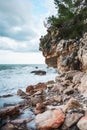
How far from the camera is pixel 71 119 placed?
28.3 ft

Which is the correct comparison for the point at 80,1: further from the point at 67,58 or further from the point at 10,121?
the point at 10,121

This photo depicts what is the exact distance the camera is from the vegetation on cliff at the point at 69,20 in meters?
25.6

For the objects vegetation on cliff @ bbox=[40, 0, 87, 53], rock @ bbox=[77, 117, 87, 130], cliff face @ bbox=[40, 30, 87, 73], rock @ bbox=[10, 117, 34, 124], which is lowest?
rock @ bbox=[10, 117, 34, 124]

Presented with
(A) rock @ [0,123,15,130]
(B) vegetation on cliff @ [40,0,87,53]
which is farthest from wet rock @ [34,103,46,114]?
(B) vegetation on cliff @ [40,0,87,53]

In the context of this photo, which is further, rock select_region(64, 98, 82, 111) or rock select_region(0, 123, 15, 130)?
rock select_region(64, 98, 82, 111)

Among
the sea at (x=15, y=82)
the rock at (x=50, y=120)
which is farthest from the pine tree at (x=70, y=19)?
the rock at (x=50, y=120)

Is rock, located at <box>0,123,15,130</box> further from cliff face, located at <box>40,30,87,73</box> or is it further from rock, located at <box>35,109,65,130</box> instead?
cliff face, located at <box>40,30,87,73</box>

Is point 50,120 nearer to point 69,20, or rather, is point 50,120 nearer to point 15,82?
point 15,82

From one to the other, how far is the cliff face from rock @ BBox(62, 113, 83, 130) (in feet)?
38.2

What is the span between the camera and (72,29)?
2623 cm

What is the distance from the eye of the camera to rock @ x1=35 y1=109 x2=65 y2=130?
8406 millimetres

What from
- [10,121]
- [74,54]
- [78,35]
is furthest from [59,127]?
[78,35]

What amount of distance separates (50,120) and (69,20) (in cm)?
1908

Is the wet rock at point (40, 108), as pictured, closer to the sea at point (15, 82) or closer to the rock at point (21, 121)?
the rock at point (21, 121)
